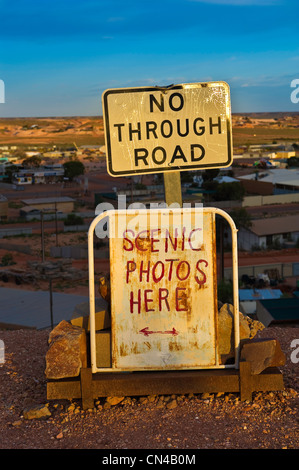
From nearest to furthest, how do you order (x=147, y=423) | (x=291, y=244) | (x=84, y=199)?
1. (x=147, y=423)
2. (x=291, y=244)
3. (x=84, y=199)

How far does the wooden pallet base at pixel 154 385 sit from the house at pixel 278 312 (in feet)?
31.6

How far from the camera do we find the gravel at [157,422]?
12.4 feet

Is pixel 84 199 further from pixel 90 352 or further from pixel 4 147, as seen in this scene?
pixel 4 147

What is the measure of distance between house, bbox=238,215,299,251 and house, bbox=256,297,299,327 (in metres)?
18.4

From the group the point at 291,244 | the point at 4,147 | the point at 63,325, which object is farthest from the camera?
the point at 4,147

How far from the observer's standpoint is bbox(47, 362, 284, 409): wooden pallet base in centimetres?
429

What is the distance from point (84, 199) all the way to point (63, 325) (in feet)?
174

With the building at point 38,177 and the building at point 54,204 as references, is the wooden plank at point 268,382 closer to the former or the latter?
the building at point 54,204

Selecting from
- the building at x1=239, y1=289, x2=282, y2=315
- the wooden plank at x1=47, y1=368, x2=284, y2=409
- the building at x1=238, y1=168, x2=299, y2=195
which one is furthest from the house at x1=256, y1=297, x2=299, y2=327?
the building at x1=238, y1=168, x2=299, y2=195

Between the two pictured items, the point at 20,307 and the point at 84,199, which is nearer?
the point at 20,307

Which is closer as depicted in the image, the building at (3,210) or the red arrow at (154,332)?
the red arrow at (154,332)

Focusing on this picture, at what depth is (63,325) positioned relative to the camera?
4.66 m

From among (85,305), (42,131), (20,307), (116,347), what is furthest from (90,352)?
(42,131)

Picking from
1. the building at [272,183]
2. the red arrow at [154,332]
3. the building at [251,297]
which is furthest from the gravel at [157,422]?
the building at [272,183]
